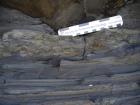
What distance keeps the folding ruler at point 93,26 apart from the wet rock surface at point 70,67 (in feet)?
0.07

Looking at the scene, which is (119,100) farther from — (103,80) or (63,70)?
(63,70)

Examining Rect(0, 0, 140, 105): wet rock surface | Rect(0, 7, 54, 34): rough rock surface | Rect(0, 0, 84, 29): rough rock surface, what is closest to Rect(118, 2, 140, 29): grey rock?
Rect(0, 0, 140, 105): wet rock surface

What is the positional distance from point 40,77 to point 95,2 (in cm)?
42

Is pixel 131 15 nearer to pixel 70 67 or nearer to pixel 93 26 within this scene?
pixel 93 26

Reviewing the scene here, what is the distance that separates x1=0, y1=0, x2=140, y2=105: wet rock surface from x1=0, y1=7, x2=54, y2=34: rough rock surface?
0.10 ft

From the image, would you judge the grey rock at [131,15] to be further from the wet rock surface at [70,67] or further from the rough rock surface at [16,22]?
the rough rock surface at [16,22]

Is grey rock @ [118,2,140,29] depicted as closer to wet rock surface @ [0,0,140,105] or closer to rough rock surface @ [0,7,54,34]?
wet rock surface @ [0,0,140,105]

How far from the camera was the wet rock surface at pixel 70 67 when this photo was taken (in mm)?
1376

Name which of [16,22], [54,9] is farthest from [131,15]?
[16,22]

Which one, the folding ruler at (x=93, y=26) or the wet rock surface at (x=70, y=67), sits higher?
the folding ruler at (x=93, y=26)

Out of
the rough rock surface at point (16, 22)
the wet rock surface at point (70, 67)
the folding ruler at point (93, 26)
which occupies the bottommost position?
the wet rock surface at point (70, 67)

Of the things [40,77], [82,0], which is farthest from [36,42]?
[82,0]

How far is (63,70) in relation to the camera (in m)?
1.42

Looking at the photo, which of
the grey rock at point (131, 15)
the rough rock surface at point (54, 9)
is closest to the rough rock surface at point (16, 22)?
the rough rock surface at point (54, 9)
